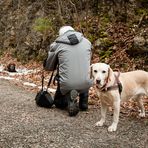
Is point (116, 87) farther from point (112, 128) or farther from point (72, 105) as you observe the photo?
point (72, 105)

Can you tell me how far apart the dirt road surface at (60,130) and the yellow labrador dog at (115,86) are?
33cm

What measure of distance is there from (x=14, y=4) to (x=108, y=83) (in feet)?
51.5

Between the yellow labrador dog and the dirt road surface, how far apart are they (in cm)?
33

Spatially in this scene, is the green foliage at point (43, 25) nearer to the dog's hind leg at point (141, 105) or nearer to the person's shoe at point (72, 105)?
the person's shoe at point (72, 105)

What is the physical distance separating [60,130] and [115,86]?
1167 mm

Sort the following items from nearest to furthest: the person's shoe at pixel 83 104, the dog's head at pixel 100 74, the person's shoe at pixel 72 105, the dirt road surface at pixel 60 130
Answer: the dirt road surface at pixel 60 130 → the dog's head at pixel 100 74 → the person's shoe at pixel 72 105 → the person's shoe at pixel 83 104

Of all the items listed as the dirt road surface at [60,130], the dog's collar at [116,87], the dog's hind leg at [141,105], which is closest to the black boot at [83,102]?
the dirt road surface at [60,130]

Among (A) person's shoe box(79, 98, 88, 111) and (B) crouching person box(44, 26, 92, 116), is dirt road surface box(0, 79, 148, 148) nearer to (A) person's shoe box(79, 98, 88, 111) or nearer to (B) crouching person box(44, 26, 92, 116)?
(A) person's shoe box(79, 98, 88, 111)

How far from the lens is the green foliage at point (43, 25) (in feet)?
54.8

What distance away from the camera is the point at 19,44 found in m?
18.7

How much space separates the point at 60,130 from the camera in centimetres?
628

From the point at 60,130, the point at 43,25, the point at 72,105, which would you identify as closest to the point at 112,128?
the point at 60,130

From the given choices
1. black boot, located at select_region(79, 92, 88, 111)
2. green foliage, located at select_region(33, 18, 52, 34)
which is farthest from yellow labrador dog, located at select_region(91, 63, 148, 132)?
green foliage, located at select_region(33, 18, 52, 34)

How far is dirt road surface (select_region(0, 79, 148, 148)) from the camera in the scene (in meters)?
5.61
